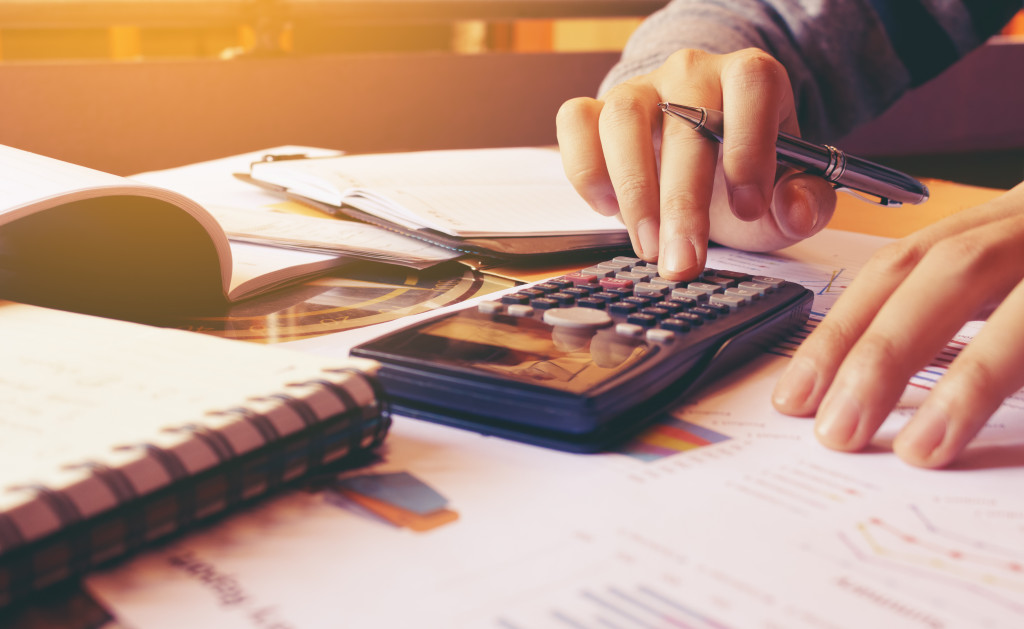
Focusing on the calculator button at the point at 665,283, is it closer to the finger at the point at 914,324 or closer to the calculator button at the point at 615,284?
the calculator button at the point at 615,284

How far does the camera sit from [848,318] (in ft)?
1.19

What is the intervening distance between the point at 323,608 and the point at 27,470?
8 centimetres

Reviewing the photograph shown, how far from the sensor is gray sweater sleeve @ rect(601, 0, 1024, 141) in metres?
0.88

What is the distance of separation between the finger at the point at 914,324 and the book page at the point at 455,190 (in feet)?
0.94

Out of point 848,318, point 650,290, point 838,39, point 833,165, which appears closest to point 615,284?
point 650,290

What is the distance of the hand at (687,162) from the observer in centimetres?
51

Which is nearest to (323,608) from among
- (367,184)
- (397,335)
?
(397,335)

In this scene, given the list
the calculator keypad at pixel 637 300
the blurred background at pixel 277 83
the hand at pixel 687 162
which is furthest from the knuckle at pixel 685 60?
the blurred background at pixel 277 83

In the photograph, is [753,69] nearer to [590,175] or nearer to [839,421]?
[590,175]

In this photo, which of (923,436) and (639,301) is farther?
(639,301)

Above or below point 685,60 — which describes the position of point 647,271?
below

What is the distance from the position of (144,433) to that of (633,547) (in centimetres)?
14

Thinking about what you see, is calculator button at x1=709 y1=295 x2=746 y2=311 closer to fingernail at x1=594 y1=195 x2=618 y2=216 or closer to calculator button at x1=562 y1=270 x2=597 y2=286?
calculator button at x1=562 y1=270 x2=597 y2=286

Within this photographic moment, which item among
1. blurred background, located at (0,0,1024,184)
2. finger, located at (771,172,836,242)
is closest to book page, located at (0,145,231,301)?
finger, located at (771,172,836,242)
